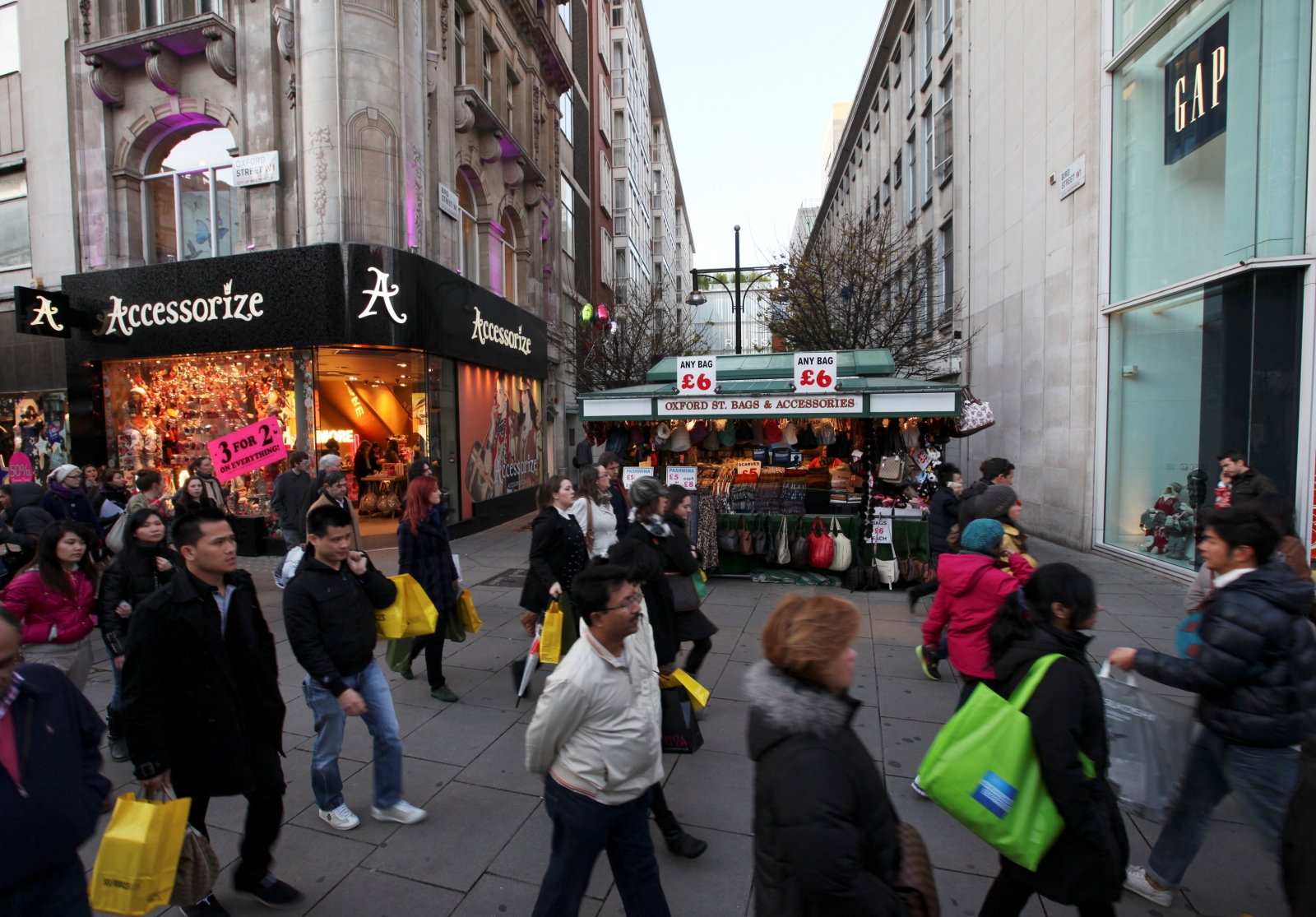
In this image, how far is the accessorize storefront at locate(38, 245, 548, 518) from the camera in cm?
1096

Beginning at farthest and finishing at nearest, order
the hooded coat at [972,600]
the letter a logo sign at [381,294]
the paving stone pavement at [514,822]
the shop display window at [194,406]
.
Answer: the shop display window at [194,406] < the letter a logo sign at [381,294] < the hooded coat at [972,600] < the paving stone pavement at [514,822]

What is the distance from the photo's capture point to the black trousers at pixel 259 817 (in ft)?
9.40

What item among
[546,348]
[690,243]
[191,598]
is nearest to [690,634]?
→ [191,598]

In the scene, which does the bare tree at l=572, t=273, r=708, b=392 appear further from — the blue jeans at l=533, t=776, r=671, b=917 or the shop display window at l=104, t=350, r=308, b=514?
the blue jeans at l=533, t=776, r=671, b=917

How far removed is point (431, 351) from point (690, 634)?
30.5 ft

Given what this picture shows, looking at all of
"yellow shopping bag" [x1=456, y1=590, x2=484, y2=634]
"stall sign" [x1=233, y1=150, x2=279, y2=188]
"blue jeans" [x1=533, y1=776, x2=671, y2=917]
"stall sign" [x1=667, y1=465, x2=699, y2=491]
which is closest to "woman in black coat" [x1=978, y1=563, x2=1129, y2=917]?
"blue jeans" [x1=533, y1=776, x2=671, y2=917]

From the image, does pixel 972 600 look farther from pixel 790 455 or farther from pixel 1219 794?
pixel 790 455

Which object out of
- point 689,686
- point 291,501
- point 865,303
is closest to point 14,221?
point 291,501

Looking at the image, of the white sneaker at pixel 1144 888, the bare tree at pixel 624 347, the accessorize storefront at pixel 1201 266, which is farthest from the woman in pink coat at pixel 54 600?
the bare tree at pixel 624 347

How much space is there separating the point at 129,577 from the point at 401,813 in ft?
8.11

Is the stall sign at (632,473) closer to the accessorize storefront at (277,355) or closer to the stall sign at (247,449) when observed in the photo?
the stall sign at (247,449)

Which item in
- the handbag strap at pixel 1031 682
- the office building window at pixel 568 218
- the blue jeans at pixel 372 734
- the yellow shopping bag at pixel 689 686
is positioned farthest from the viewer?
the office building window at pixel 568 218

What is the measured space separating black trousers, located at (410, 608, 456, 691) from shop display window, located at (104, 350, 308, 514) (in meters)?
7.59

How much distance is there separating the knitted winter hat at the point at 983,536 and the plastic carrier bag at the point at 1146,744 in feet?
3.64
